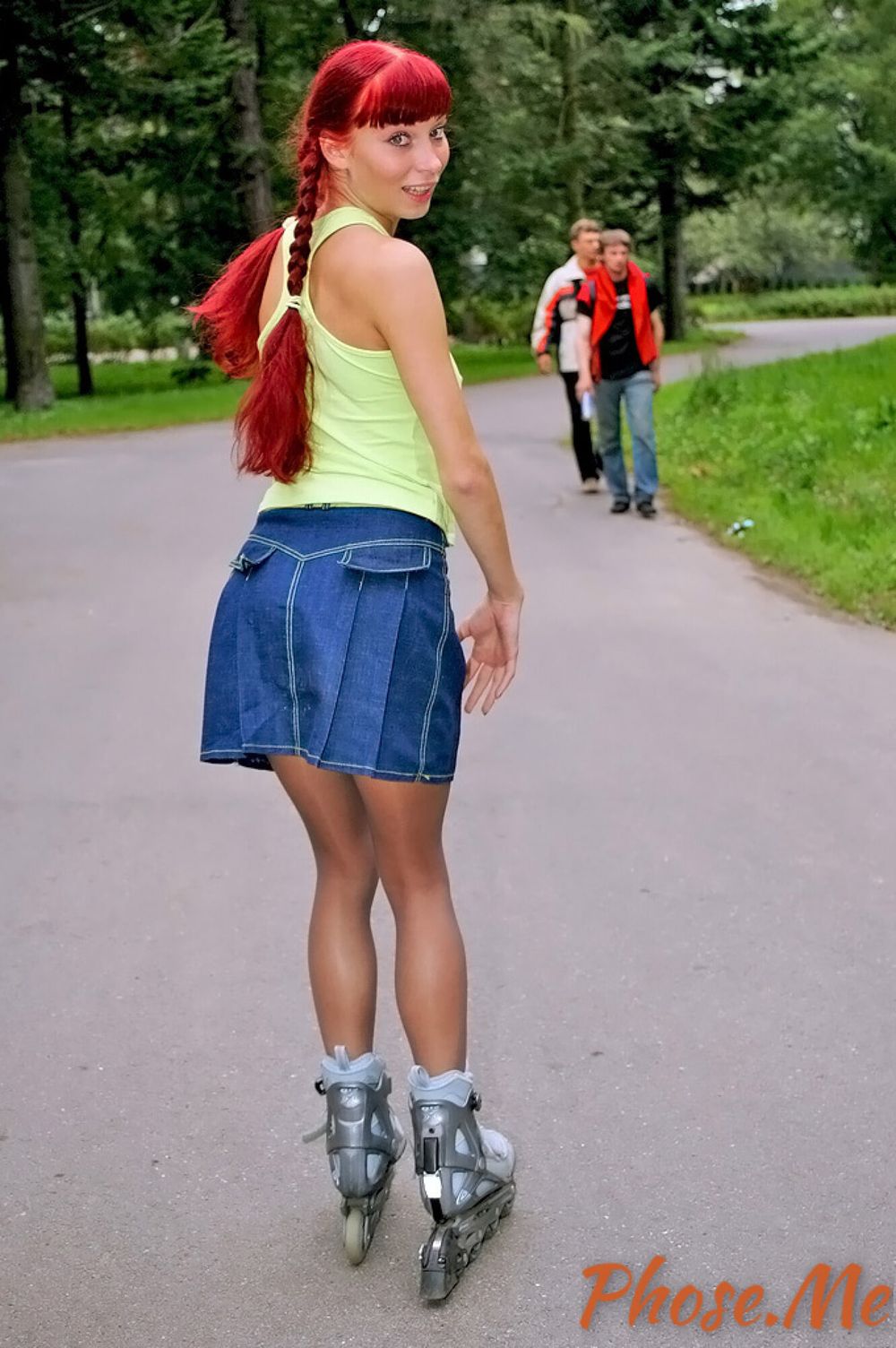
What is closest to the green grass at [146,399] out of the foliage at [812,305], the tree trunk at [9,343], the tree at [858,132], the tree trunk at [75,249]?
the tree trunk at [9,343]

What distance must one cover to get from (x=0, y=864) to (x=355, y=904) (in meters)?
2.66

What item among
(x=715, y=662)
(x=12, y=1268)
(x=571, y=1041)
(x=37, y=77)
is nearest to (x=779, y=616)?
(x=715, y=662)

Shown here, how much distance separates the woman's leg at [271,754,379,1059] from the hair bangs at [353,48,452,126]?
1.09 metres

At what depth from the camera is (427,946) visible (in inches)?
127

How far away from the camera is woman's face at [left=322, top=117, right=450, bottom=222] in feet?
9.99

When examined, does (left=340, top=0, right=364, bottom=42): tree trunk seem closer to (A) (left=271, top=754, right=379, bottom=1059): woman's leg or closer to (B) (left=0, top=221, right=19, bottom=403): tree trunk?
(B) (left=0, top=221, right=19, bottom=403): tree trunk

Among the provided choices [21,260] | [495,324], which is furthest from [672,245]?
[21,260]

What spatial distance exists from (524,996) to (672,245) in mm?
39517

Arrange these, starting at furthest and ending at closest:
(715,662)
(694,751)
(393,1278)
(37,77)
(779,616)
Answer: (37,77), (779,616), (715,662), (694,751), (393,1278)

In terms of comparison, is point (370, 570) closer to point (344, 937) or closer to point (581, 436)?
point (344, 937)

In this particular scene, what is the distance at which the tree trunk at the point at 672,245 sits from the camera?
133 ft

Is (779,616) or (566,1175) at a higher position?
(566,1175)

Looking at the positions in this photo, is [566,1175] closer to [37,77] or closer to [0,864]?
[0,864]

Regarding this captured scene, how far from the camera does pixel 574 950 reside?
4801mm
